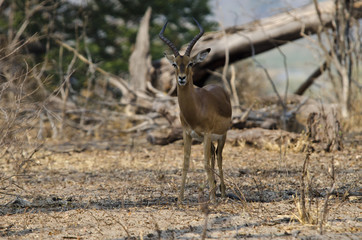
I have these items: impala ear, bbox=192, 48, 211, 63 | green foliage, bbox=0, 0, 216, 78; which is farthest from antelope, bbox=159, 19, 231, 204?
green foliage, bbox=0, 0, 216, 78

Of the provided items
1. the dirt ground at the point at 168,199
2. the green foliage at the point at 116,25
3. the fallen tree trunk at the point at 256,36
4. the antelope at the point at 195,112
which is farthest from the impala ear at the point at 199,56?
the green foliage at the point at 116,25

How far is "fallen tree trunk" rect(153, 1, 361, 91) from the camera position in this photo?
1266 centimetres

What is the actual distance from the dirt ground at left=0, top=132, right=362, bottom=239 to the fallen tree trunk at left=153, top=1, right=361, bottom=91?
389 centimetres

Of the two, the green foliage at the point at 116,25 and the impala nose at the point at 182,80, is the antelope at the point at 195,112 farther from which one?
the green foliage at the point at 116,25

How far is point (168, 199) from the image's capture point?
19.0 ft

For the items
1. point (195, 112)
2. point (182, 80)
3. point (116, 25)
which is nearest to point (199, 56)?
point (182, 80)

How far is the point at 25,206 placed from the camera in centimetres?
558

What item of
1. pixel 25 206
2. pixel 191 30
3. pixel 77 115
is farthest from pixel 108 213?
pixel 191 30

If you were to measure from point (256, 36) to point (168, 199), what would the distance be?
26.2 feet

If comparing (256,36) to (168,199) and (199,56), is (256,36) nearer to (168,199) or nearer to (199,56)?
(199,56)

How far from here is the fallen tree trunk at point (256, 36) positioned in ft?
41.5

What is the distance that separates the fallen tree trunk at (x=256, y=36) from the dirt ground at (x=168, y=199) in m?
3.89

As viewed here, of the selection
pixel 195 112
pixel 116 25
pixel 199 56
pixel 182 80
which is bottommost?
pixel 195 112

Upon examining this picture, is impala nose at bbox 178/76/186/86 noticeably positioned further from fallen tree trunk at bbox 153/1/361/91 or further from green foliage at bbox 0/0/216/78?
green foliage at bbox 0/0/216/78
